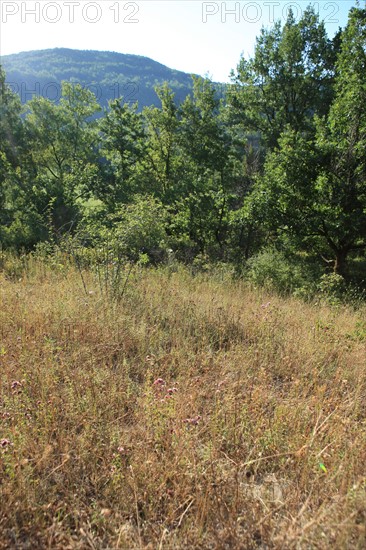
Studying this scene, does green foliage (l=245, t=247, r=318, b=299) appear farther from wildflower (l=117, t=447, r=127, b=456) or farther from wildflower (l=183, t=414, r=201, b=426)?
wildflower (l=117, t=447, r=127, b=456)

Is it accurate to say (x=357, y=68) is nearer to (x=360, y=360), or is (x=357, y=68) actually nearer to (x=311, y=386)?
(x=360, y=360)

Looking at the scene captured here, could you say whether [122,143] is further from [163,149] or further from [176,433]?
[176,433]

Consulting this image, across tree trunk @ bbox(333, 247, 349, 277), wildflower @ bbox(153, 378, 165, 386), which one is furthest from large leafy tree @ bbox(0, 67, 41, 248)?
wildflower @ bbox(153, 378, 165, 386)

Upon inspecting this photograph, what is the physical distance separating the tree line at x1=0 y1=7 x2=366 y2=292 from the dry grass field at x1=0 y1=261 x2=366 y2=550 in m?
7.71

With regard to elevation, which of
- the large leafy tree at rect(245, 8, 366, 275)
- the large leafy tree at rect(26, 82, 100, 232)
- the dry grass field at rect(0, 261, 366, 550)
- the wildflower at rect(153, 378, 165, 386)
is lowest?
the dry grass field at rect(0, 261, 366, 550)

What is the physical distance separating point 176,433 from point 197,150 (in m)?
17.6

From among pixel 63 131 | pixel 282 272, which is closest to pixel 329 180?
pixel 282 272

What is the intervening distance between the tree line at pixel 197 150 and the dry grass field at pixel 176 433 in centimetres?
771

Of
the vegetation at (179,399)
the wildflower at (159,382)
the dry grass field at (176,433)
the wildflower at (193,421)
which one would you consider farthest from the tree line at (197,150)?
the wildflower at (193,421)

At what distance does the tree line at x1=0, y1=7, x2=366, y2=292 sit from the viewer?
13.2 meters

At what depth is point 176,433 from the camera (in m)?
2.26

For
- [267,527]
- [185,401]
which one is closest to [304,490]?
[267,527]

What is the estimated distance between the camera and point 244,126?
1847cm

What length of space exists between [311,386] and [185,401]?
1.29 metres
